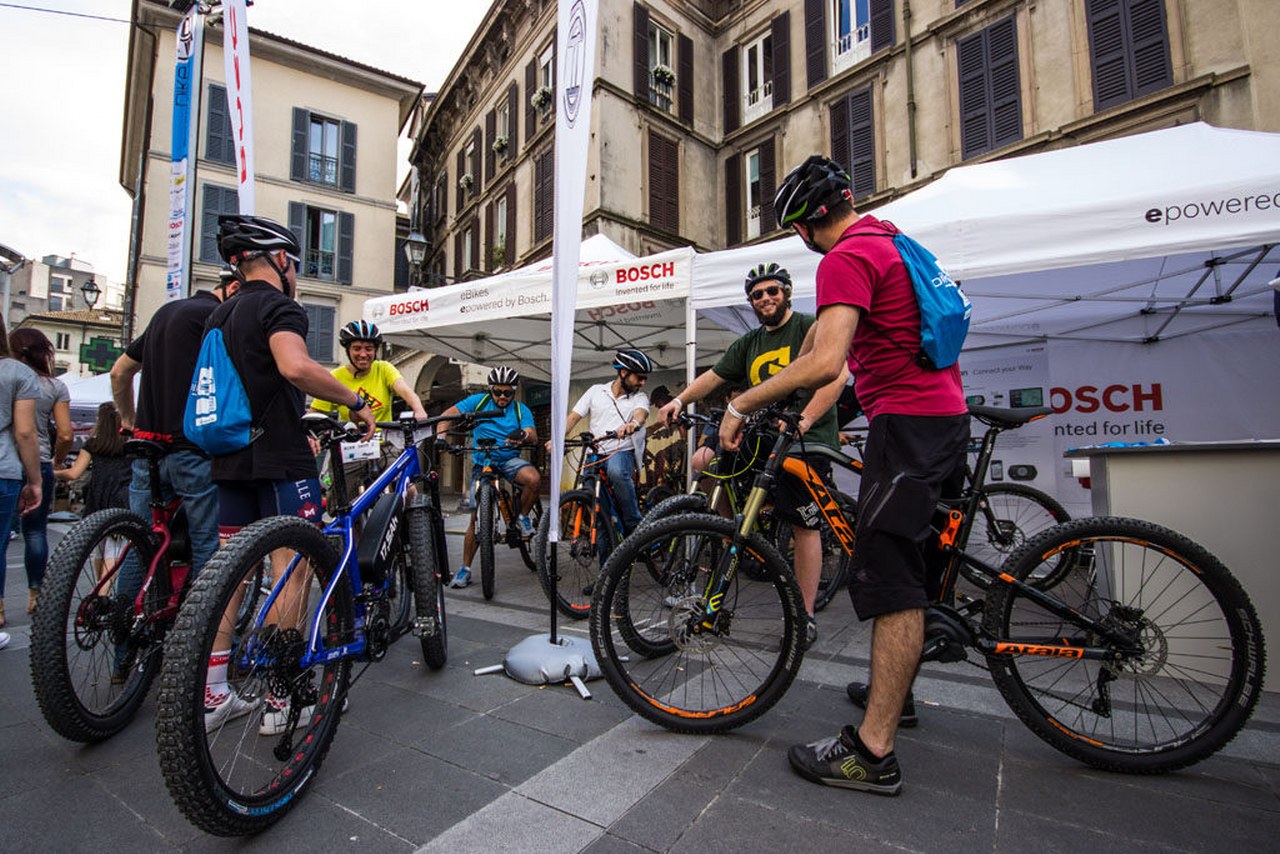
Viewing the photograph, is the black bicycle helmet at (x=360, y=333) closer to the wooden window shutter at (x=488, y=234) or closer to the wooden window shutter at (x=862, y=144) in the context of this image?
the wooden window shutter at (x=862, y=144)

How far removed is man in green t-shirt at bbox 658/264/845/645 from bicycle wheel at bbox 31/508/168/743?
2081 mm

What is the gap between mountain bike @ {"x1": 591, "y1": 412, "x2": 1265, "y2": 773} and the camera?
6.09 ft

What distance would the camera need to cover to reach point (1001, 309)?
5.92 meters

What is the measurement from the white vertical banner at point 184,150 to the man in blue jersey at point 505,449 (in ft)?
11.0

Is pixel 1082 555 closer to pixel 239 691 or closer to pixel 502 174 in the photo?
pixel 239 691

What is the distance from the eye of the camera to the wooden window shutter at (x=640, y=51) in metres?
14.5

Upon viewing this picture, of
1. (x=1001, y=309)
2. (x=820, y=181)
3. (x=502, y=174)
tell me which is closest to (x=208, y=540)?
(x=820, y=181)

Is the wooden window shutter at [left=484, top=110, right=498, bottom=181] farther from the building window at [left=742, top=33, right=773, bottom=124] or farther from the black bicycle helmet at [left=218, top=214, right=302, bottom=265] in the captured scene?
the black bicycle helmet at [left=218, top=214, right=302, bottom=265]

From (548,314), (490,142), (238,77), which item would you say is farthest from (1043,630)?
(490,142)

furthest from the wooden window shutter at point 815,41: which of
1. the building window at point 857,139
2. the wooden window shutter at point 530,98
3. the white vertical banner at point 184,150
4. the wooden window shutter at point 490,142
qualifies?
the white vertical banner at point 184,150

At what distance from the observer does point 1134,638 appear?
192 cm

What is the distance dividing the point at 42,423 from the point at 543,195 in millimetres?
13634

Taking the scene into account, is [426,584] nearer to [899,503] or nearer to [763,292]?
[899,503]

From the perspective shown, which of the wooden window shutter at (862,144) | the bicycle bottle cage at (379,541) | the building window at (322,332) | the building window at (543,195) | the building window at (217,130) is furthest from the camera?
the building window at (322,332)
